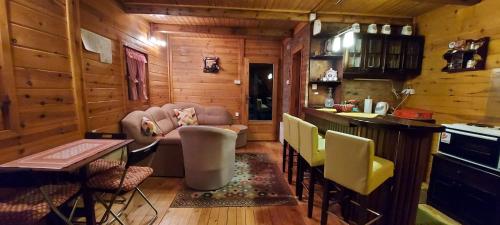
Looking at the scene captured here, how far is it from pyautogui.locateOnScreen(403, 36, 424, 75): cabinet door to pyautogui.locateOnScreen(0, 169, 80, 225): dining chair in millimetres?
4624

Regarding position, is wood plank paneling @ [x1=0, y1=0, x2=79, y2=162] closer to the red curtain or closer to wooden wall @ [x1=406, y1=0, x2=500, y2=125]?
the red curtain

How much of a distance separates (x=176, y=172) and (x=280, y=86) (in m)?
3.30

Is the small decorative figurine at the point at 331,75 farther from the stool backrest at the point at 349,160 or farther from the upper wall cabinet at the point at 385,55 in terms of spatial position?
the stool backrest at the point at 349,160

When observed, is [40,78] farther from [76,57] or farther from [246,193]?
[246,193]

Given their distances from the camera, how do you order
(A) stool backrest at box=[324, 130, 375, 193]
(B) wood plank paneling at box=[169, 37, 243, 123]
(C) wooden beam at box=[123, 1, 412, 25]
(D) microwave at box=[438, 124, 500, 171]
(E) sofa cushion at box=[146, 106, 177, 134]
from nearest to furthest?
(A) stool backrest at box=[324, 130, 375, 193], (D) microwave at box=[438, 124, 500, 171], (C) wooden beam at box=[123, 1, 412, 25], (E) sofa cushion at box=[146, 106, 177, 134], (B) wood plank paneling at box=[169, 37, 243, 123]

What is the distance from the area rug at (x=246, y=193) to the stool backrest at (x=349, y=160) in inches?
41.0

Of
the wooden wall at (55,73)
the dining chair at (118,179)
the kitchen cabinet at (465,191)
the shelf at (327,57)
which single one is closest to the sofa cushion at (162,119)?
the wooden wall at (55,73)

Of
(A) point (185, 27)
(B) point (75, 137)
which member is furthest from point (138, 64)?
(B) point (75, 137)

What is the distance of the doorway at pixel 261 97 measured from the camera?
5270 millimetres

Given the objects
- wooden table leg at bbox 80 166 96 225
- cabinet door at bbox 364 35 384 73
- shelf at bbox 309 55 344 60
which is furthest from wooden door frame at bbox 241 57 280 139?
wooden table leg at bbox 80 166 96 225

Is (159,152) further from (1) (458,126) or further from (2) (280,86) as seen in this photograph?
(1) (458,126)

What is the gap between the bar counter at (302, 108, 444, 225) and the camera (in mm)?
1703

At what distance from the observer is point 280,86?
17.6ft

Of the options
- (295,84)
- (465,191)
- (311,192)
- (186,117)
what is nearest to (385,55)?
(295,84)
